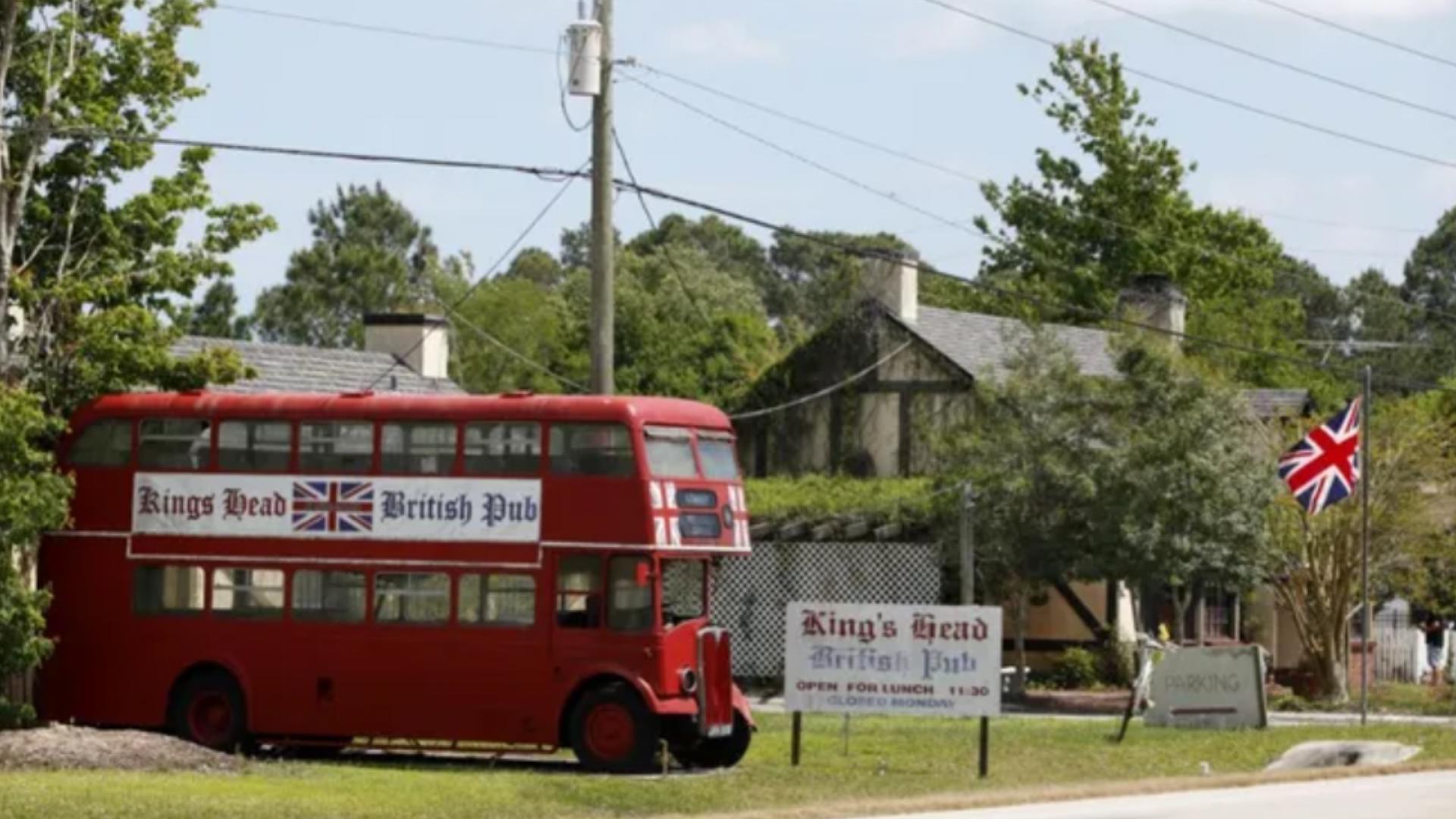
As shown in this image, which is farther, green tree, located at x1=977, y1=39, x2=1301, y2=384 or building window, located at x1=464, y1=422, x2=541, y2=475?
green tree, located at x1=977, y1=39, x2=1301, y2=384

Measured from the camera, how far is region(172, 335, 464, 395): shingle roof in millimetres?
43062

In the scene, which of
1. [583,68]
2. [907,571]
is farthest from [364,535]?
[907,571]

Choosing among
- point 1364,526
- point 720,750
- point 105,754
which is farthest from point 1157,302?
point 105,754

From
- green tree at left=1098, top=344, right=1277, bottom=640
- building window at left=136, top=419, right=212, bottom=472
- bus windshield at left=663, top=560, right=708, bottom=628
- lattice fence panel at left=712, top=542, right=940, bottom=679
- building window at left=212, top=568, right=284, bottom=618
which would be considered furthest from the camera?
lattice fence panel at left=712, top=542, right=940, bottom=679

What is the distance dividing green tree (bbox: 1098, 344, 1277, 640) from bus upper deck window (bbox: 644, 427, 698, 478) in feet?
49.2

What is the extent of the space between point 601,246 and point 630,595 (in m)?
3.62

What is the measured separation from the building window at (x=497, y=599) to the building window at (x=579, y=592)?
30 centimetres

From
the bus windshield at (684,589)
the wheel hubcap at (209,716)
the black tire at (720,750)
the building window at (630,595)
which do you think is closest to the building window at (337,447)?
the wheel hubcap at (209,716)

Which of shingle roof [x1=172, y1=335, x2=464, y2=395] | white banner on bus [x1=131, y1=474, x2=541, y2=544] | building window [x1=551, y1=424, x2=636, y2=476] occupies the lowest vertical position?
white banner on bus [x1=131, y1=474, x2=541, y2=544]

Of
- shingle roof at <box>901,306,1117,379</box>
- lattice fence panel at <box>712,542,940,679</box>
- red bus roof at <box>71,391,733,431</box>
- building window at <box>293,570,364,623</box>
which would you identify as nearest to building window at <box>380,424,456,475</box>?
red bus roof at <box>71,391,733,431</box>

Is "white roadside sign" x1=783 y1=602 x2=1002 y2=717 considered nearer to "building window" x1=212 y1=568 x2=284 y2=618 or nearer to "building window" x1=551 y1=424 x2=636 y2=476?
"building window" x1=551 y1=424 x2=636 y2=476

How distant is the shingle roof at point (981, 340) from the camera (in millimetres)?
48625

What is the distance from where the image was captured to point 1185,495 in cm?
4322

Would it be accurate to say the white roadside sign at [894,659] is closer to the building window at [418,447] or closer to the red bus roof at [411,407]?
the red bus roof at [411,407]
